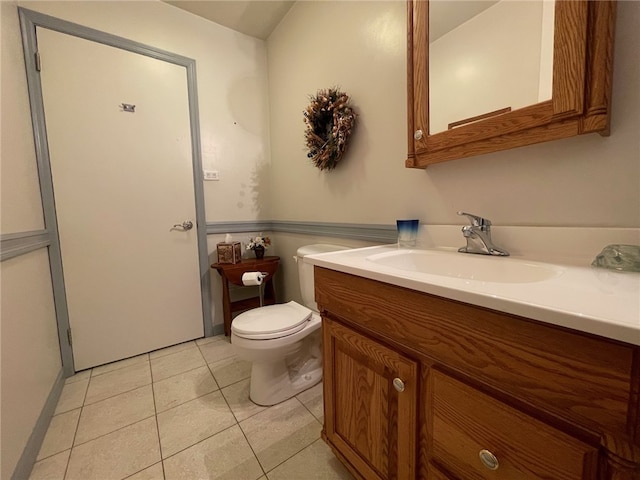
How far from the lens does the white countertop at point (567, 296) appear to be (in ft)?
1.16

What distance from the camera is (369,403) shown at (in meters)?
0.79

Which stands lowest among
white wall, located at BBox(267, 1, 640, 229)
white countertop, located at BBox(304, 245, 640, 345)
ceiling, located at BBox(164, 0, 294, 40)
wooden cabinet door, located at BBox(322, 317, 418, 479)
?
wooden cabinet door, located at BBox(322, 317, 418, 479)

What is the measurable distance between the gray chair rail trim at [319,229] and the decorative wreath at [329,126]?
1.29ft

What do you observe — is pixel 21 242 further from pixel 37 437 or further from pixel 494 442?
pixel 494 442

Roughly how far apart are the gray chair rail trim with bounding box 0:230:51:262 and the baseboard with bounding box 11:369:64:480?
0.75 meters

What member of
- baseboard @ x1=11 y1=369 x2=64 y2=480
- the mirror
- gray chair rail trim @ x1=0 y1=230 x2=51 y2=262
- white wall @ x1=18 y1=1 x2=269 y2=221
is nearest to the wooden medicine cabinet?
the mirror

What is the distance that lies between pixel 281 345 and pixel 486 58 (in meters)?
1.42

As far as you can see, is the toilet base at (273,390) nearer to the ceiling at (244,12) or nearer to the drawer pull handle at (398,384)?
the drawer pull handle at (398,384)

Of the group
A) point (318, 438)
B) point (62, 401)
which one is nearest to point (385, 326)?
point (318, 438)

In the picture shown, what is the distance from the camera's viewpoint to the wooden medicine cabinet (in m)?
0.67

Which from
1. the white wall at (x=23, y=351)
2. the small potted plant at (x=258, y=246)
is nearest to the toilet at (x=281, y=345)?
the small potted plant at (x=258, y=246)

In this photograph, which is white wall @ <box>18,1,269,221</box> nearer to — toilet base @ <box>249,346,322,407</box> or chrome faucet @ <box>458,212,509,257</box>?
Result: toilet base @ <box>249,346,322,407</box>

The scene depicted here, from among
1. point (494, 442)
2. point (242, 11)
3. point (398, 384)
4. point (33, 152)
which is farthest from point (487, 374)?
point (242, 11)

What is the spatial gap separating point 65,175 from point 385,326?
6.75ft
